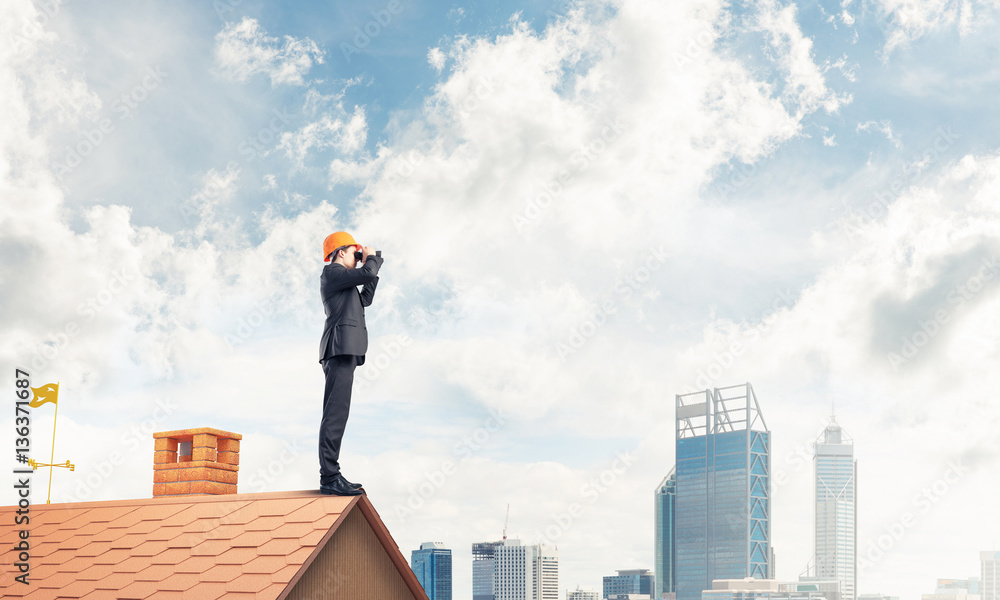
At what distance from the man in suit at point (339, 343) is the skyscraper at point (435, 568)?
158269 millimetres

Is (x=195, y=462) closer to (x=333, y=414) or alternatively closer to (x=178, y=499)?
(x=178, y=499)

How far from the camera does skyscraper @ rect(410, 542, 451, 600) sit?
162875mm

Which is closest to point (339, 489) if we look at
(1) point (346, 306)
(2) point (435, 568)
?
(1) point (346, 306)

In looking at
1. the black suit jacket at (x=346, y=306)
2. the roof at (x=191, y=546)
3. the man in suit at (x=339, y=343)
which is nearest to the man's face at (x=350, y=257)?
the man in suit at (x=339, y=343)

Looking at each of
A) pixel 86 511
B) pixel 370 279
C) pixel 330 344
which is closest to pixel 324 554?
pixel 330 344

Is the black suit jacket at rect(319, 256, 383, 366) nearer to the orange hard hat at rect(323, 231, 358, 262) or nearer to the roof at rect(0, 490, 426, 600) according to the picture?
the orange hard hat at rect(323, 231, 358, 262)

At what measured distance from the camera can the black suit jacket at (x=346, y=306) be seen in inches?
400

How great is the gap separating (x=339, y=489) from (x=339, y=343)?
1765 mm

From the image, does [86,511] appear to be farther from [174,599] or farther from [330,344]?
[330,344]

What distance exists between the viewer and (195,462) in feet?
41.8

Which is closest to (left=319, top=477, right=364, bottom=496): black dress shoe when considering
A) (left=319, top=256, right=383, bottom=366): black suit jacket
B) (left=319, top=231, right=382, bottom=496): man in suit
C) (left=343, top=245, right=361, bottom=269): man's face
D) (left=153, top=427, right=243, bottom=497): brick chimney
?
(left=319, top=231, right=382, bottom=496): man in suit

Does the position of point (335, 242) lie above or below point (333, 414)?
above

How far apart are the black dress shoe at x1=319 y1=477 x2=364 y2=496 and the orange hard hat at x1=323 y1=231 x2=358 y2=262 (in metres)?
2.77

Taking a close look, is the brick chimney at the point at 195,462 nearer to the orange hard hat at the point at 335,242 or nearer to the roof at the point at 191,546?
the roof at the point at 191,546
